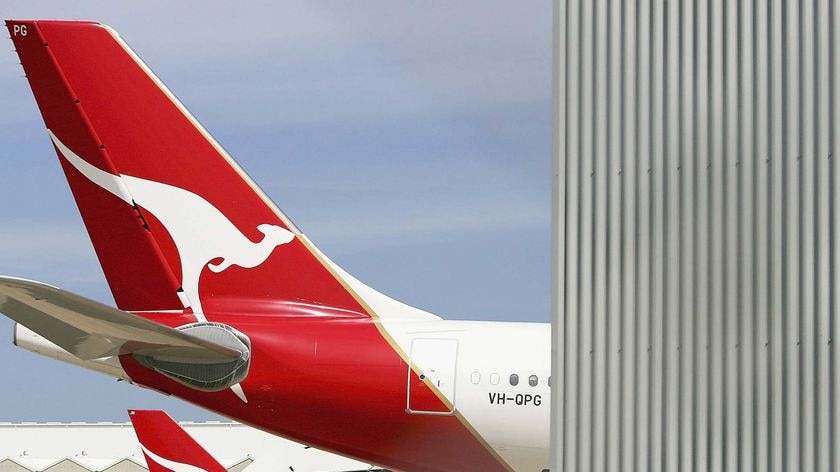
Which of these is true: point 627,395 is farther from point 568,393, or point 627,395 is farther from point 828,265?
point 828,265

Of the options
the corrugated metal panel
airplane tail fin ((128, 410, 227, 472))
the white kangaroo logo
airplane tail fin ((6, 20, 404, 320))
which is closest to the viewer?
the corrugated metal panel

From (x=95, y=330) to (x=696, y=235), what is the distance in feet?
25.4

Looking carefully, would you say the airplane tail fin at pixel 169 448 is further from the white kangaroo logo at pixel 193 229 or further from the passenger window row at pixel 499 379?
the passenger window row at pixel 499 379

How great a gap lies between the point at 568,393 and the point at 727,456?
874 mm

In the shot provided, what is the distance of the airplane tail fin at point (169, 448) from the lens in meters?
22.5

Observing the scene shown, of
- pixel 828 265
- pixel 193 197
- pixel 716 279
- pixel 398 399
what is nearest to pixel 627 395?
pixel 716 279

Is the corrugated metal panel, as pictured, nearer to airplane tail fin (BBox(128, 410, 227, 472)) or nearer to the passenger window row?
the passenger window row

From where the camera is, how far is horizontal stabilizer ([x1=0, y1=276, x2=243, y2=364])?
11977 mm

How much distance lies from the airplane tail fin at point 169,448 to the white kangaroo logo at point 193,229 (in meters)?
7.42

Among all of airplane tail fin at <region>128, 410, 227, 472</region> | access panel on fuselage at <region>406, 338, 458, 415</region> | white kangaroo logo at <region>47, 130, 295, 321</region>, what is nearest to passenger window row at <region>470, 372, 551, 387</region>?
access panel on fuselage at <region>406, 338, 458, 415</region>

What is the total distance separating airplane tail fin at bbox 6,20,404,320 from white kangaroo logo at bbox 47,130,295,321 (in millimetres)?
12

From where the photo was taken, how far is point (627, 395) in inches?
268

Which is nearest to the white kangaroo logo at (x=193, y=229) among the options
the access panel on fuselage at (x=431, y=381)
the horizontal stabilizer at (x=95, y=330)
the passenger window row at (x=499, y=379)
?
the horizontal stabilizer at (x=95, y=330)

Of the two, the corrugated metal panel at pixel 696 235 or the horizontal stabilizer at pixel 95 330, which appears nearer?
the corrugated metal panel at pixel 696 235
